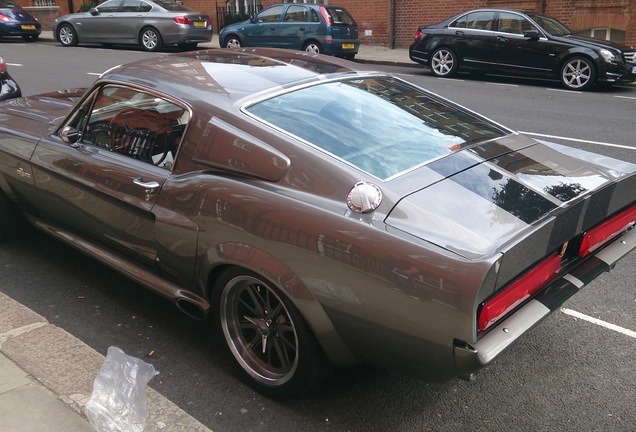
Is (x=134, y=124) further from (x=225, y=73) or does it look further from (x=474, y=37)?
(x=474, y=37)

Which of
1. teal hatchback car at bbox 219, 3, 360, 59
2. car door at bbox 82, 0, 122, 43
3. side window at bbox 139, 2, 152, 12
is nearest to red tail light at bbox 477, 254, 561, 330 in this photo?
teal hatchback car at bbox 219, 3, 360, 59

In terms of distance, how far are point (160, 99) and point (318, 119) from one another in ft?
3.06

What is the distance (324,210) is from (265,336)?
2.48 feet

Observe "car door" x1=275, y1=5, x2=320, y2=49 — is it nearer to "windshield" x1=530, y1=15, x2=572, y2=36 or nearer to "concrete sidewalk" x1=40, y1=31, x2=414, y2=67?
"concrete sidewalk" x1=40, y1=31, x2=414, y2=67

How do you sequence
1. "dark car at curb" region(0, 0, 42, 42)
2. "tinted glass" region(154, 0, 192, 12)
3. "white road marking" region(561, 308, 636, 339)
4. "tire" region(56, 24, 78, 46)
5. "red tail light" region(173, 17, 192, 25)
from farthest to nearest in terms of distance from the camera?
"dark car at curb" region(0, 0, 42, 42) → "tire" region(56, 24, 78, 46) → "tinted glass" region(154, 0, 192, 12) → "red tail light" region(173, 17, 192, 25) → "white road marking" region(561, 308, 636, 339)

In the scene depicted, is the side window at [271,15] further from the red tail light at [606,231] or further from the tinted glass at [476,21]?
the red tail light at [606,231]

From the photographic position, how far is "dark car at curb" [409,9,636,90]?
12.4 m

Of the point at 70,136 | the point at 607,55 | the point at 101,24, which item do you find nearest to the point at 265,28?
the point at 101,24

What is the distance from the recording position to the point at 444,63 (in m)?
14.5

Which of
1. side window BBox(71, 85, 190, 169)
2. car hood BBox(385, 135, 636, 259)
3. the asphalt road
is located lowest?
the asphalt road

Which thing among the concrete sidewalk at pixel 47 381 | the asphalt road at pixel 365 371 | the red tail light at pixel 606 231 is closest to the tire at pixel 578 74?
the asphalt road at pixel 365 371

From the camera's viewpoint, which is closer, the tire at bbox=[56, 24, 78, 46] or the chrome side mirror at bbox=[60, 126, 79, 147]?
the chrome side mirror at bbox=[60, 126, 79, 147]

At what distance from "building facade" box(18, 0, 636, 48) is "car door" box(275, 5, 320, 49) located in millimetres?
4303

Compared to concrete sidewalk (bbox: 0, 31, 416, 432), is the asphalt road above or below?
below
